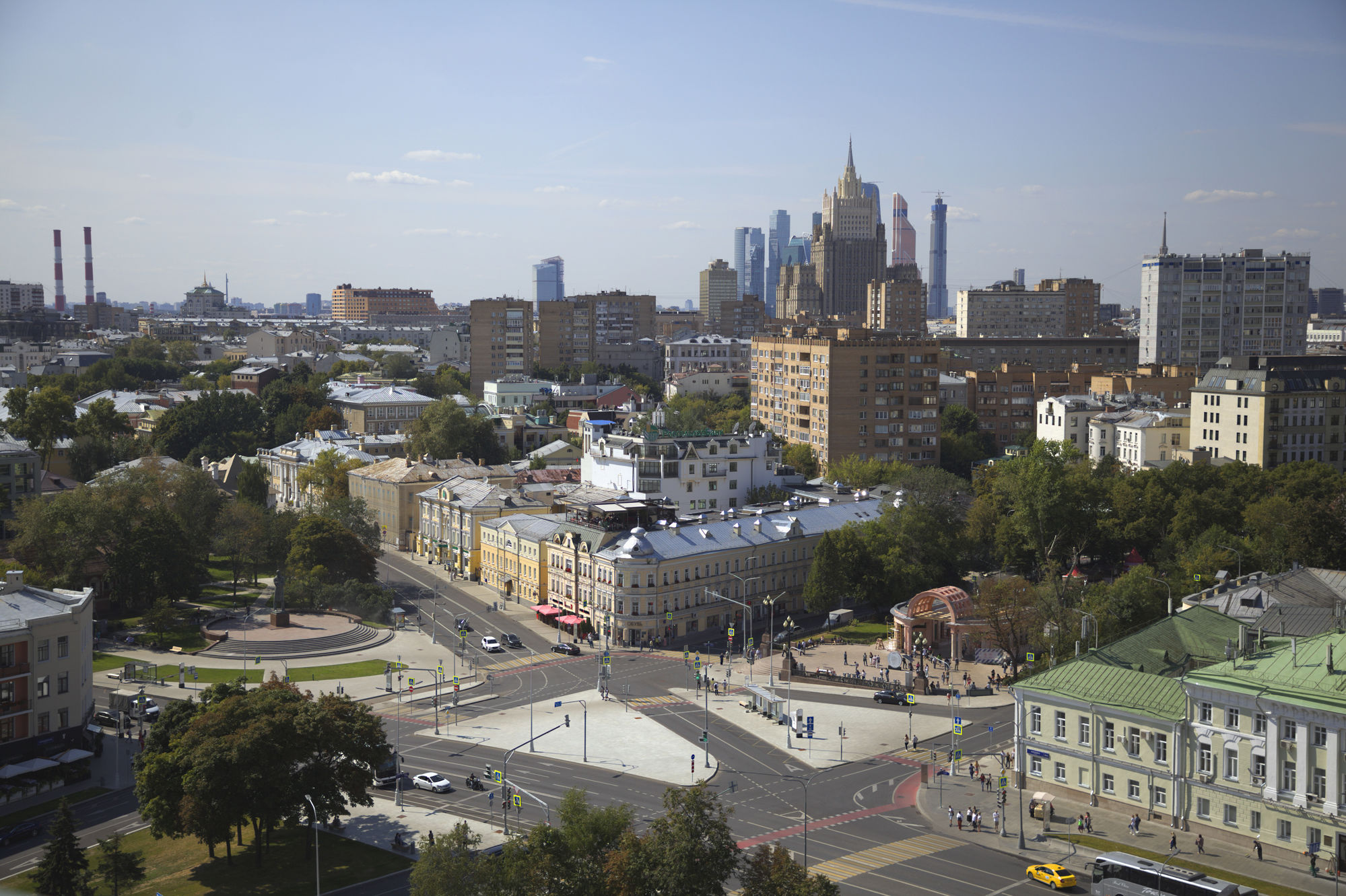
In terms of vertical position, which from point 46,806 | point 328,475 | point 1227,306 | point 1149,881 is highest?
point 1227,306

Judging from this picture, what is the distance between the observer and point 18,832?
4591 cm

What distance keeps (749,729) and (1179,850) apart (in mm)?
20632

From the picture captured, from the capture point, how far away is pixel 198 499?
9388 cm

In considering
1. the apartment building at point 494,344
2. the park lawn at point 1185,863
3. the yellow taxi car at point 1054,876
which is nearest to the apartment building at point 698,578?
A: the park lawn at point 1185,863

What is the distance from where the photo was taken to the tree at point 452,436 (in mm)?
129875

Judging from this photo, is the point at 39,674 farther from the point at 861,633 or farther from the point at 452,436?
the point at 452,436

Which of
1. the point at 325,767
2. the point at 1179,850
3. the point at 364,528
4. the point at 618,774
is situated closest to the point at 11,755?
the point at 325,767

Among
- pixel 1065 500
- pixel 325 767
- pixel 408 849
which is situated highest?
pixel 1065 500

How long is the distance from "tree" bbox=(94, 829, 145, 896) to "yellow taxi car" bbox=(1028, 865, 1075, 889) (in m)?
30.1

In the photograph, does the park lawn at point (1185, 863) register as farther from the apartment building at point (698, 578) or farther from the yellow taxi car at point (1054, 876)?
the apartment building at point (698, 578)

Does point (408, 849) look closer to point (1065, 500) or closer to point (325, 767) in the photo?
point (325, 767)

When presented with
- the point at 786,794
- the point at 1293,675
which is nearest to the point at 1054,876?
the point at 1293,675

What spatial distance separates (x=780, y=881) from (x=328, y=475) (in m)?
91.6

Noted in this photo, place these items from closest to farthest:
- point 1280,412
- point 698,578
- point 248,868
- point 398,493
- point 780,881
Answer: point 780,881, point 248,868, point 698,578, point 1280,412, point 398,493
